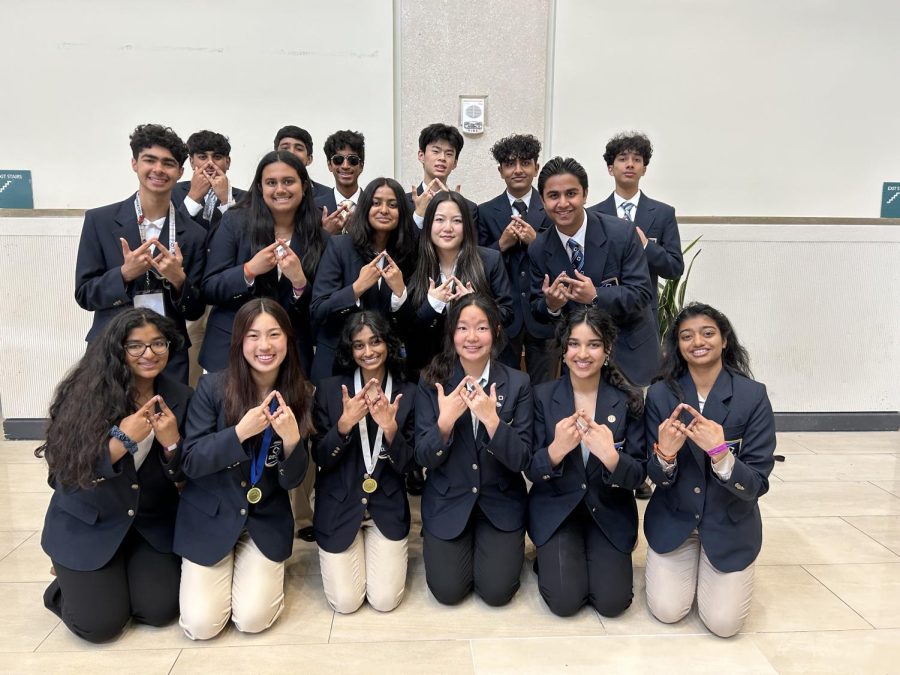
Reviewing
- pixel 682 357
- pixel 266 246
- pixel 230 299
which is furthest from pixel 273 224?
pixel 682 357

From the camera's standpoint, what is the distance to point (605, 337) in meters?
2.85

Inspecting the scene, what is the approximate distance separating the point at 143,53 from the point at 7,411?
2.50 metres

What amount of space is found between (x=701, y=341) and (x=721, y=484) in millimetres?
522

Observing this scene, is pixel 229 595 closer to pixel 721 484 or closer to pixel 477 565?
pixel 477 565

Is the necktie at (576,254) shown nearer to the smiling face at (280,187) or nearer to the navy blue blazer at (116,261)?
the smiling face at (280,187)

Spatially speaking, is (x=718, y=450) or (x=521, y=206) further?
(x=521, y=206)

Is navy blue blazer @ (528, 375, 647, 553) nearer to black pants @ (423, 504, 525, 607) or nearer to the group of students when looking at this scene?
the group of students

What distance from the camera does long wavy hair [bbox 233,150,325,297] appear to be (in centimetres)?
321

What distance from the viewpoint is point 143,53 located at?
15.4 ft

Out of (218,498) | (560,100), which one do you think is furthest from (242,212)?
(560,100)

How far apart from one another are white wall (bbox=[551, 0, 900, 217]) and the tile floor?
2.63m

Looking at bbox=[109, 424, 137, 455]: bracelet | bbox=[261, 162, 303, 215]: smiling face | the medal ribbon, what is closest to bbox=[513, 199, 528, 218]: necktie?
bbox=[261, 162, 303, 215]: smiling face

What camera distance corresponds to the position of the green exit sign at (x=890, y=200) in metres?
5.20

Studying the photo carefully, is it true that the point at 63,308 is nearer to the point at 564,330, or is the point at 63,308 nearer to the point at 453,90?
the point at 453,90
